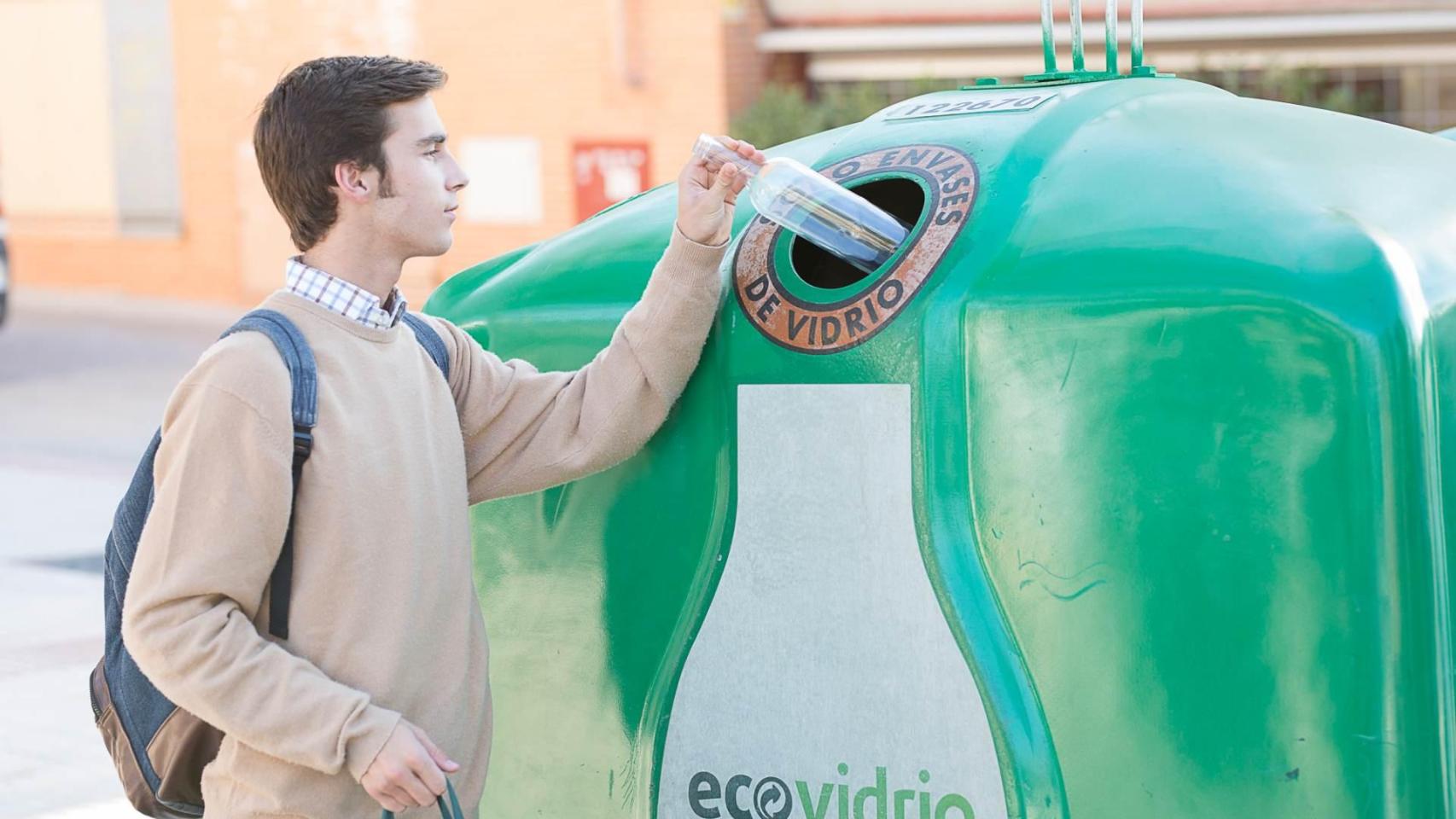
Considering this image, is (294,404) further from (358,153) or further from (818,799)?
(818,799)

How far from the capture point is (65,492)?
8.25 metres

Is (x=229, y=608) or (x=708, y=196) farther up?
(x=708, y=196)

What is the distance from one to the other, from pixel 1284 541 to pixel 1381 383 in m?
0.20

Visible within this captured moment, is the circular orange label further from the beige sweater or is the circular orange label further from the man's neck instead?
the man's neck

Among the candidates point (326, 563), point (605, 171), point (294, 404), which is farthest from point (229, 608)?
point (605, 171)

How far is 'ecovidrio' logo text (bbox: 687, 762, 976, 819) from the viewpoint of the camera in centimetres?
236

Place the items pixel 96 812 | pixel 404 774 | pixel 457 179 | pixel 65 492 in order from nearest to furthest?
pixel 404 774
pixel 457 179
pixel 96 812
pixel 65 492

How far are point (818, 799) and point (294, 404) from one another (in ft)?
2.75

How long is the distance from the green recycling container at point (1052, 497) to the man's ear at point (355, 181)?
1.65ft

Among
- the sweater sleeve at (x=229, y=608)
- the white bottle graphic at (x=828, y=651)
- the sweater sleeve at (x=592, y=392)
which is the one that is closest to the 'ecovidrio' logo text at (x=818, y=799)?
the white bottle graphic at (x=828, y=651)

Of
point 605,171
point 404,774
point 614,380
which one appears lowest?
point 404,774

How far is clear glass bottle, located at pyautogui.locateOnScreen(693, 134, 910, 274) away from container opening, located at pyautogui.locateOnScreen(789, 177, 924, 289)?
91 millimetres

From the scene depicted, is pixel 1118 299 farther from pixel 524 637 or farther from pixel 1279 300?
pixel 524 637

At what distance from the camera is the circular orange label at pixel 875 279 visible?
2.36 metres
